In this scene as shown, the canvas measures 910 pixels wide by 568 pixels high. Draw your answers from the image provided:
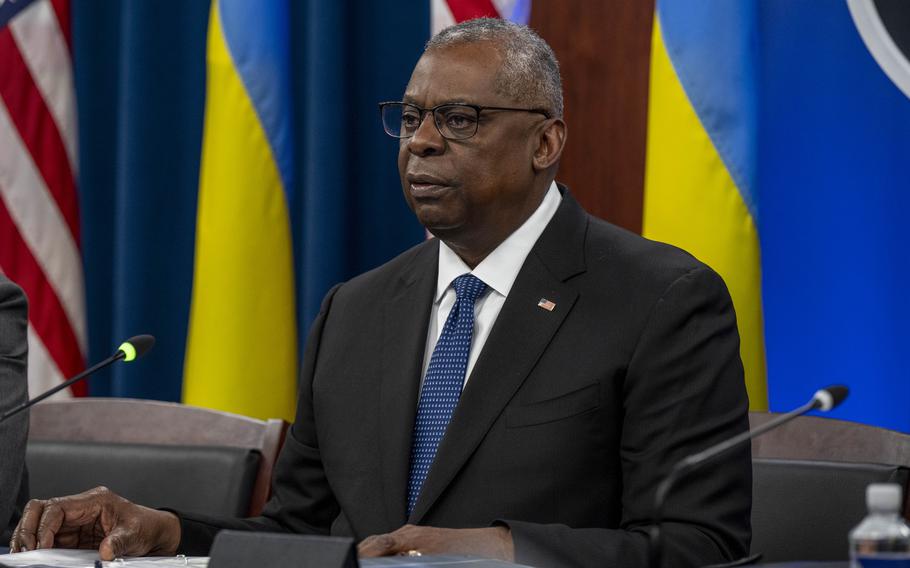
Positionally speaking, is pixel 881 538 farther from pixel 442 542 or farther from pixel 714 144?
pixel 714 144

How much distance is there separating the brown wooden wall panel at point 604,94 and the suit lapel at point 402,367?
50.5 inches

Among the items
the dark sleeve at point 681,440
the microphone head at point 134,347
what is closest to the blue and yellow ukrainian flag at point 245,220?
the microphone head at point 134,347

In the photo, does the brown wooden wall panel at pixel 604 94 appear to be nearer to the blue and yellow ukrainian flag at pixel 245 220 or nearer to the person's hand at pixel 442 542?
the blue and yellow ukrainian flag at pixel 245 220

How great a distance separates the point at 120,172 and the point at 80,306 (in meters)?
0.43

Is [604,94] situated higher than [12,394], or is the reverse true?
[604,94]

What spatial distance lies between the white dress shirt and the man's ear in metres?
0.07

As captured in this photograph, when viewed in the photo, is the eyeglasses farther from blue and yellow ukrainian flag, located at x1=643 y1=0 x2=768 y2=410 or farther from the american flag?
the american flag

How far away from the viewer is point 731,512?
6.21ft

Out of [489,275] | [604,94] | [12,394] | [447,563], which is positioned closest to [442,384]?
[489,275]

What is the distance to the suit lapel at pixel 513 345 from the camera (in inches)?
79.7

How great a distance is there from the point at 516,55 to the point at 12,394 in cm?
112

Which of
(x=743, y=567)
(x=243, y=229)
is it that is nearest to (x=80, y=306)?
(x=243, y=229)

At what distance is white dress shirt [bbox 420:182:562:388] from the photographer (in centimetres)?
217

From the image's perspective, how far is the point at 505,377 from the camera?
206cm
